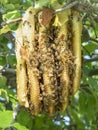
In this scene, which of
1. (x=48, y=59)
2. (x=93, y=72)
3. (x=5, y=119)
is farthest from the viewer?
(x=93, y=72)

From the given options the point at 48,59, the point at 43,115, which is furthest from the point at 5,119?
the point at 43,115

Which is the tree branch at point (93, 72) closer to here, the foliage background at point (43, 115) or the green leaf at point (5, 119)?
the foliage background at point (43, 115)

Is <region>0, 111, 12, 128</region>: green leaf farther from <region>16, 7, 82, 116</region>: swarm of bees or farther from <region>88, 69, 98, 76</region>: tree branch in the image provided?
<region>88, 69, 98, 76</region>: tree branch

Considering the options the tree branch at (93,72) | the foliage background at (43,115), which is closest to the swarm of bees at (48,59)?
the foliage background at (43,115)

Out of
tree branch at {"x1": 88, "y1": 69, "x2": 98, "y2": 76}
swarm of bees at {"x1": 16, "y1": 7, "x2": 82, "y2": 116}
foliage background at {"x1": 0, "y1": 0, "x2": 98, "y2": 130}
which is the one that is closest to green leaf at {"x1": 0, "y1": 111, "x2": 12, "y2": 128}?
foliage background at {"x1": 0, "y1": 0, "x2": 98, "y2": 130}

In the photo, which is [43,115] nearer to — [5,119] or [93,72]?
[93,72]

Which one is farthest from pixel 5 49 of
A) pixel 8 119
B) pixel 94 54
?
pixel 8 119
